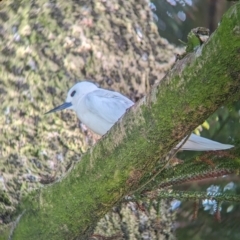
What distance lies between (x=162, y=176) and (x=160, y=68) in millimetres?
795

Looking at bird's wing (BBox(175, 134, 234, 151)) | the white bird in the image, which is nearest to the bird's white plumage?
the white bird

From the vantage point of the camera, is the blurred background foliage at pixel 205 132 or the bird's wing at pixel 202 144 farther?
the blurred background foliage at pixel 205 132

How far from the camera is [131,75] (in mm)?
1581

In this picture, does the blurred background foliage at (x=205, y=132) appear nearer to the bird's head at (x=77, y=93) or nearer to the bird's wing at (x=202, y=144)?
the bird's wing at (x=202, y=144)

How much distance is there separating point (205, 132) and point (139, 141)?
0.74 m

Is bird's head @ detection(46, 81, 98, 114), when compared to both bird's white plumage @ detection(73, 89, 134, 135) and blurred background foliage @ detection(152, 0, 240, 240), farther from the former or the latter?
blurred background foliage @ detection(152, 0, 240, 240)

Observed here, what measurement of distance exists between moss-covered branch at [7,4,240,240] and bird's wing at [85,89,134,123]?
0.27 metres

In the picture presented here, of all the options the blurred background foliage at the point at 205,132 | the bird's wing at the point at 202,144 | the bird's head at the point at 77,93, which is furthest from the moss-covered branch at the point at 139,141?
the bird's head at the point at 77,93

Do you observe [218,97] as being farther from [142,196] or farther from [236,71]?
[142,196]

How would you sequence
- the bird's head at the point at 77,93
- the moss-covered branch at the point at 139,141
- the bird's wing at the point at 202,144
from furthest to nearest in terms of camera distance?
the bird's head at the point at 77,93 → the bird's wing at the point at 202,144 → the moss-covered branch at the point at 139,141

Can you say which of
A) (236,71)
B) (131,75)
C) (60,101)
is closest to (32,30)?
(60,101)

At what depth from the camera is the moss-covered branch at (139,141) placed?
579mm

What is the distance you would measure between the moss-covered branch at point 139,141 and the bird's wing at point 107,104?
10.8 inches

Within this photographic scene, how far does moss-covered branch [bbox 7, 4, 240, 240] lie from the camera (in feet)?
1.90
